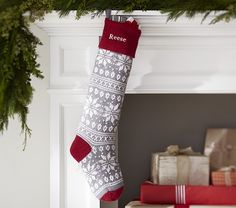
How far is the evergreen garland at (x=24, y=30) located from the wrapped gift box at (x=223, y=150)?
58 cm

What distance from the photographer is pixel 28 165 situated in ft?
6.42

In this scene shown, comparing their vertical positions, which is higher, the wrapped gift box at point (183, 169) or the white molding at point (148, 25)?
the white molding at point (148, 25)

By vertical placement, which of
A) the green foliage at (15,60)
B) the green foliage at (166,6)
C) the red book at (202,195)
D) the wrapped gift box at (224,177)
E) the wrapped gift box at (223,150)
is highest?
the green foliage at (166,6)

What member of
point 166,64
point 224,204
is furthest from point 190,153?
point 166,64

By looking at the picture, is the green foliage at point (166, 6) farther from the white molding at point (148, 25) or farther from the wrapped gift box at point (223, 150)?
the wrapped gift box at point (223, 150)

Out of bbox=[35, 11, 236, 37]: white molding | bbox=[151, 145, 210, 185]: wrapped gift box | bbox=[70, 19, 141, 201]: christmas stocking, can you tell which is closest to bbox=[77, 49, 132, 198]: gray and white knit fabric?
bbox=[70, 19, 141, 201]: christmas stocking

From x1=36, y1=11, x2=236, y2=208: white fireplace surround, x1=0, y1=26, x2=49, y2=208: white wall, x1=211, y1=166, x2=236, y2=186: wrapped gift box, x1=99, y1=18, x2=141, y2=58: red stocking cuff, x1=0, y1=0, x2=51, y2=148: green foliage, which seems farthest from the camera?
x1=0, y1=26, x2=49, y2=208: white wall

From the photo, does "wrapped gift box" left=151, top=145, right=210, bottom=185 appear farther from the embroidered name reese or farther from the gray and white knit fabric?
the embroidered name reese

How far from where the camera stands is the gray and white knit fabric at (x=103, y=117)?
4.95 feet

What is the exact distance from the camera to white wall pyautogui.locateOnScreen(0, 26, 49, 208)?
195 centimetres

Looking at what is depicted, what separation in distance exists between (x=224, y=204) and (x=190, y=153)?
0.81ft

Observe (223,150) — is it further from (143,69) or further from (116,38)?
(116,38)

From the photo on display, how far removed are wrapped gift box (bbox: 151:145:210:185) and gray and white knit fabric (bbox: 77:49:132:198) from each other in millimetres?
215

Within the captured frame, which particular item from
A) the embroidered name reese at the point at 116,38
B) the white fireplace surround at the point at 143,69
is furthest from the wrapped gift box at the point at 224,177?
the embroidered name reese at the point at 116,38
